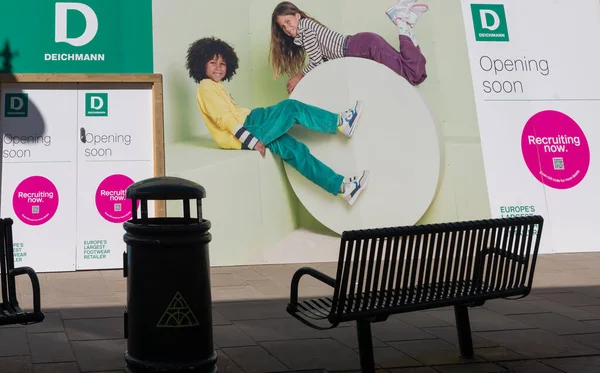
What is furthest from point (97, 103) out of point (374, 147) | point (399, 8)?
point (399, 8)

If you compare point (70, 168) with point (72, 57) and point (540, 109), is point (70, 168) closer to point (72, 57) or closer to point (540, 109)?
point (72, 57)

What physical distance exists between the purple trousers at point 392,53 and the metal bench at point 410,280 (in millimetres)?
5556

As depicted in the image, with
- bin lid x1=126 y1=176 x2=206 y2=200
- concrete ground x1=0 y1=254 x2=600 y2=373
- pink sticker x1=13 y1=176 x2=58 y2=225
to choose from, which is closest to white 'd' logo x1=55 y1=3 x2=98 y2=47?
pink sticker x1=13 y1=176 x2=58 y2=225

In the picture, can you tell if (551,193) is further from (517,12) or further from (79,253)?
(79,253)

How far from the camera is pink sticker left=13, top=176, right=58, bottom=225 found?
888 centimetres

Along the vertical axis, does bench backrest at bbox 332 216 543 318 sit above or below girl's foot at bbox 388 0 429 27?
below

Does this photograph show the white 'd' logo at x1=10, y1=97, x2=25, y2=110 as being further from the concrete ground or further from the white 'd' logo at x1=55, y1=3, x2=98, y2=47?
the concrete ground

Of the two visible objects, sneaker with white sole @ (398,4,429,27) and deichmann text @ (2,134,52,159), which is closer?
deichmann text @ (2,134,52,159)

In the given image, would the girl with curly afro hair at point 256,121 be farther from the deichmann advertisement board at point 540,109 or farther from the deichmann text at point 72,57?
the deichmann advertisement board at point 540,109

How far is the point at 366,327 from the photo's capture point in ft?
13.7

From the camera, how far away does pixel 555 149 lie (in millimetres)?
10484

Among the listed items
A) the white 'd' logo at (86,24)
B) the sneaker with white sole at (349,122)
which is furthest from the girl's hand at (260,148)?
the white 'd' logo at (86,24)

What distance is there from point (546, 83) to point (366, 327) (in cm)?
777

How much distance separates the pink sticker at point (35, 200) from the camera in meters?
8.88
